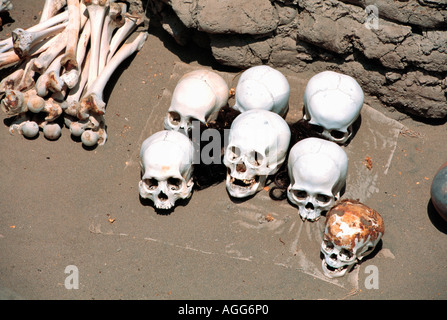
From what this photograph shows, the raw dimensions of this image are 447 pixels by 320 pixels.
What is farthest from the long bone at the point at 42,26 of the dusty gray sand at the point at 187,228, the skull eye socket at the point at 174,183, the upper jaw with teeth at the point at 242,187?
the upper jaw with teeth at the point at 242,187

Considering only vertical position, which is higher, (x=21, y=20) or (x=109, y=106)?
(x=21, y=20)

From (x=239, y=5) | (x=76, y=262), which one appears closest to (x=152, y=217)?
(x=76, y=262)

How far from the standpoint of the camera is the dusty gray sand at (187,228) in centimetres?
557

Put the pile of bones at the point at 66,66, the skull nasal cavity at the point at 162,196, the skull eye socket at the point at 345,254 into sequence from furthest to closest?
the pile of bones at the point at 66,66 < the skull nasal cavity at the point at 162,196 < the skull eye socket at the point at 345,254

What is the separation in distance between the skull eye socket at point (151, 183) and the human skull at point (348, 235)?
175cm

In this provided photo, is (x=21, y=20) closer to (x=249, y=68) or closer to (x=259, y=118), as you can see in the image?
(x=249, y=68)

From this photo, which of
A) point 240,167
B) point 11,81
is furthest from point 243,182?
point 11,81

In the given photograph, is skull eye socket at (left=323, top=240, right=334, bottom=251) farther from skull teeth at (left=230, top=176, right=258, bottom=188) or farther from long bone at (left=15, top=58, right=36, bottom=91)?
long bone at (left=15, top=58, right=36, bottom=91)

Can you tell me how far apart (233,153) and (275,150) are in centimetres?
42

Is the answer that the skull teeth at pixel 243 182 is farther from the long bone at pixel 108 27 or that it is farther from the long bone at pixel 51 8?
the long bone at pixel 51 8

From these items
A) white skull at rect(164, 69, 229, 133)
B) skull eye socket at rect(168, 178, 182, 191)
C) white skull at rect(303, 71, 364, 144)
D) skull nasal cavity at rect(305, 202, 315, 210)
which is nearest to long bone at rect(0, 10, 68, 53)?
white skull at rect(164, 69, 229, 133)

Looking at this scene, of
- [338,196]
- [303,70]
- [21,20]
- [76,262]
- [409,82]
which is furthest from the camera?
[21,20]

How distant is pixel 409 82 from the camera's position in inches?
256

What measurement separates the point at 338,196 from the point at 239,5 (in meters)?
2.33
